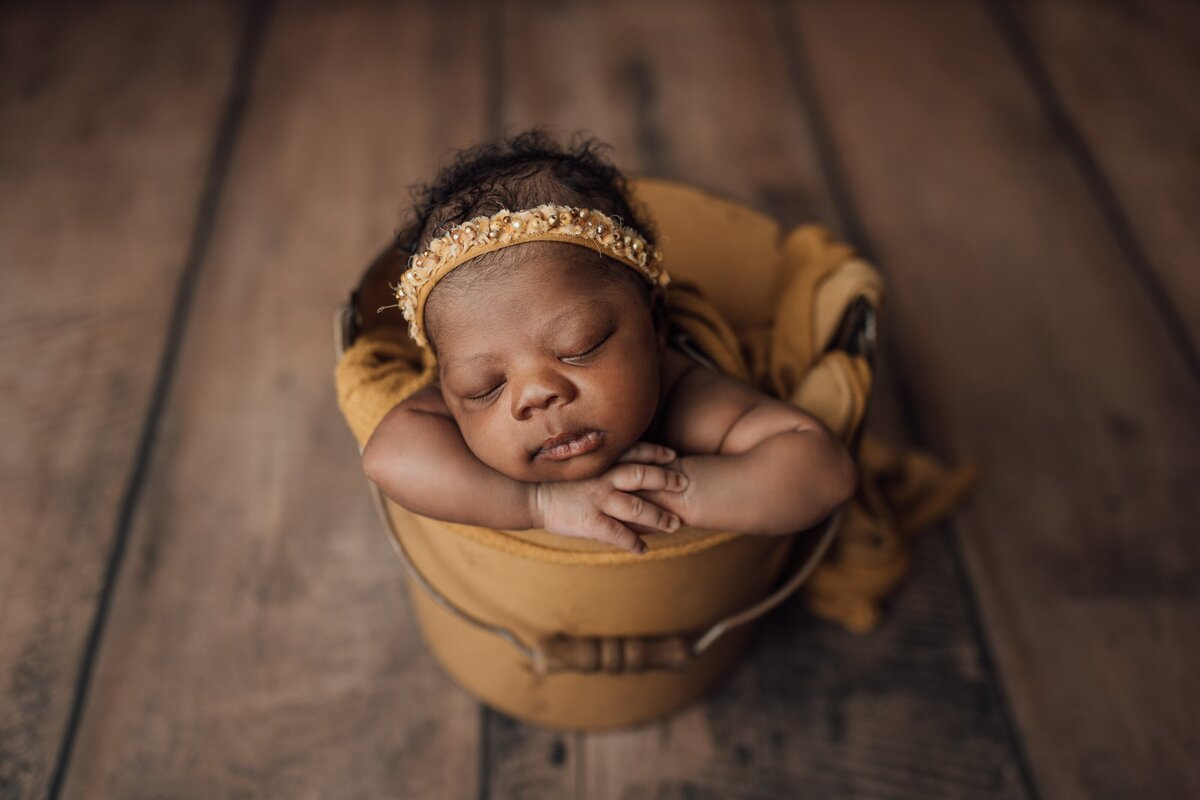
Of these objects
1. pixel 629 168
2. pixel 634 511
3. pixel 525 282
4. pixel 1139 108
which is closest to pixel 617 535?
pixel 634 511

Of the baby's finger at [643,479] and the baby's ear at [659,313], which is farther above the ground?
the baby's ear at [659,313]

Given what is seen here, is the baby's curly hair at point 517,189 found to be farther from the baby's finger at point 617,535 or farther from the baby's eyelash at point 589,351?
the baby's finger at point 617,535

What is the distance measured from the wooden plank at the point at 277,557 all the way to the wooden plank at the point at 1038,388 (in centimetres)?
79

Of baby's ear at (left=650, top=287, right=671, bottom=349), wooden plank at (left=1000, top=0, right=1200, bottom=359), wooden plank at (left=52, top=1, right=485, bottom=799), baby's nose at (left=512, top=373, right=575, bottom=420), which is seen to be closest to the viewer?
baby's nose at (left=512, top=373, right=575, bottom=420)

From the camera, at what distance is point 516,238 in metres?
0.84

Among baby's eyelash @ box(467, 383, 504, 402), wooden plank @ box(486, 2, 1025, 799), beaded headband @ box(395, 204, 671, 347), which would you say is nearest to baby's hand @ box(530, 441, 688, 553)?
baby's eyelash @ box(467, 383, 504, 402)

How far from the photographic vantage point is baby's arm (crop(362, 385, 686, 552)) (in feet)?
2.82

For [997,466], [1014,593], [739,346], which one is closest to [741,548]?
[739,346]

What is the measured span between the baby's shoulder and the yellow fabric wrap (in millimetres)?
85

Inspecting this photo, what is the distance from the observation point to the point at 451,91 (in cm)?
196

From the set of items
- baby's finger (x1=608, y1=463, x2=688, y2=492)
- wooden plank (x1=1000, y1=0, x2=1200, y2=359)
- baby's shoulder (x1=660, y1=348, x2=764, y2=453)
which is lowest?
baby's finger (x1=608, y1=463, x2=688, y2=492)

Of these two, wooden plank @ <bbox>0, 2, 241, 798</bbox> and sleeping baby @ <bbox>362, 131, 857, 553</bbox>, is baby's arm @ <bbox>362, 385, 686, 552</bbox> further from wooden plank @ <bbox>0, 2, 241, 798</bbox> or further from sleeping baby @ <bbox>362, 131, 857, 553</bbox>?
wooden plank @ <bbox>0, 2, 241, 798</bbox>

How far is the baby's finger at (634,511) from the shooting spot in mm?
851

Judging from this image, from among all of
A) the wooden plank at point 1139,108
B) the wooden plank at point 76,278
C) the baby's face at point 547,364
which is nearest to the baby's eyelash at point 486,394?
the baby's face at point 547,364
